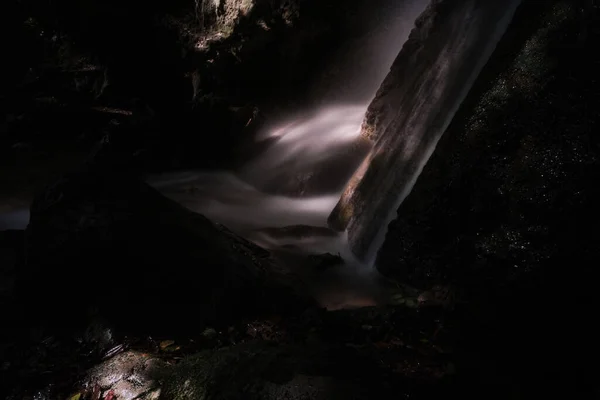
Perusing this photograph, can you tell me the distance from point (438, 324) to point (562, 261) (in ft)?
3.66

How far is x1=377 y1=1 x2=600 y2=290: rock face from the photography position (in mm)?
3256

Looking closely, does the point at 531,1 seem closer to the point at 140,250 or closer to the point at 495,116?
the point at 495,116

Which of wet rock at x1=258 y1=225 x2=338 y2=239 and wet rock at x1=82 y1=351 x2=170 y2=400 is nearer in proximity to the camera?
wet rock at x1=82 y1=351 x2=170 y2=400

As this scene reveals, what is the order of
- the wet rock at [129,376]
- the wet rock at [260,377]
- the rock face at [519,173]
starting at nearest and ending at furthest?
the wet rock at [260,377] < the wet rock at [129,376] < the rock face at [519,173]

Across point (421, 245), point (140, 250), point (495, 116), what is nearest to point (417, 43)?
point (495, 116)

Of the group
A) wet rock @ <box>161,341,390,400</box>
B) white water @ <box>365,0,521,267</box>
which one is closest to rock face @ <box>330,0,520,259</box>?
white water @ <box>365,0,521,267</box>

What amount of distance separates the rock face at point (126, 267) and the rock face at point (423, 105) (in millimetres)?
2265

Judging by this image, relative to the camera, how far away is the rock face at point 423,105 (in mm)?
5508

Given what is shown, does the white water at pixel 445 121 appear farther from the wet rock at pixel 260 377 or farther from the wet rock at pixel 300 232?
the wet rock at pixel 260 377

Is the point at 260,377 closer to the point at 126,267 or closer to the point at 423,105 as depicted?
the point at 126,267

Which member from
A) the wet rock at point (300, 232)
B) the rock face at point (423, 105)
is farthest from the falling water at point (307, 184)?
the rock face at point (423, 105)

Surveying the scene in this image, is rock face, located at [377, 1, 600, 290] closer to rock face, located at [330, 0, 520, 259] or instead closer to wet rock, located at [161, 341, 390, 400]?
rock face, located at [330, 0, 520, 259]

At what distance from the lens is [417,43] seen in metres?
7.84

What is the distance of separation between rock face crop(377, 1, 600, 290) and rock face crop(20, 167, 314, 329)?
6.19 ft
